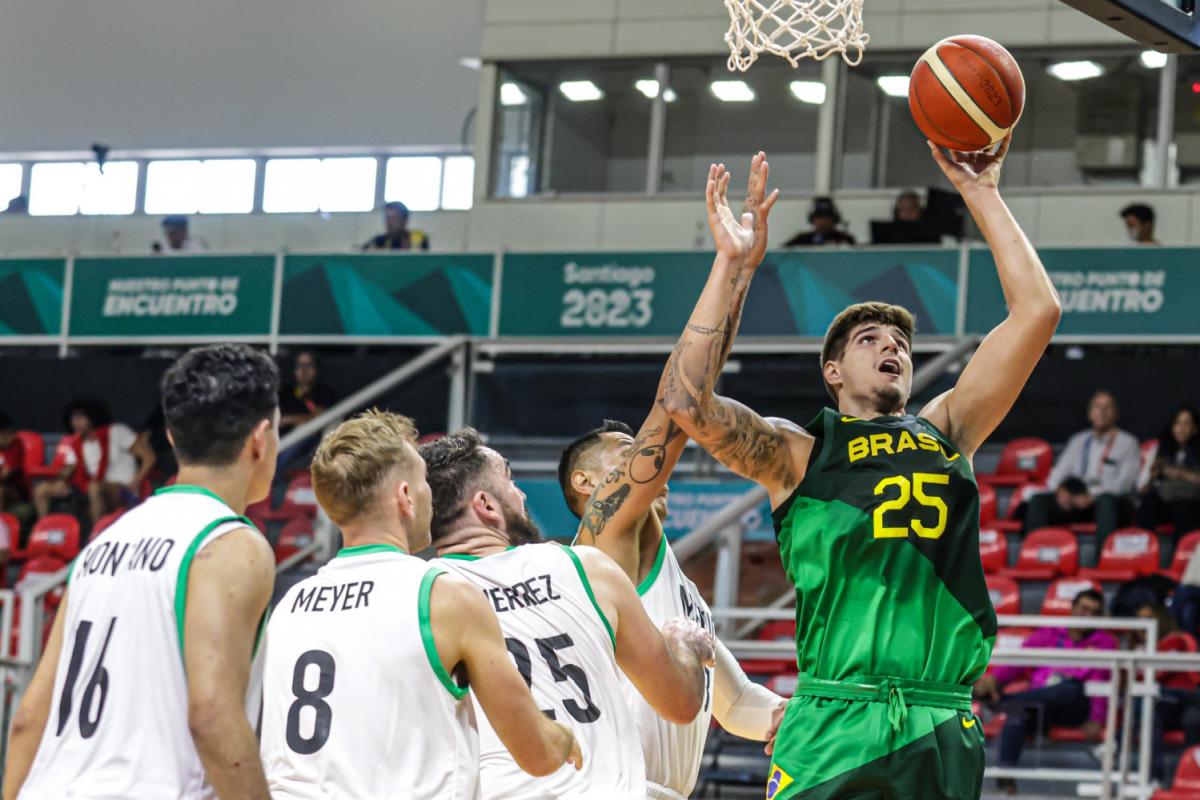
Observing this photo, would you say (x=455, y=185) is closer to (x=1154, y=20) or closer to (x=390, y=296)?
(x=390, y=296)

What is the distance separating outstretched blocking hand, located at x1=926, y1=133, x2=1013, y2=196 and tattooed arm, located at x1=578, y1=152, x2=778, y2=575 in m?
0.56

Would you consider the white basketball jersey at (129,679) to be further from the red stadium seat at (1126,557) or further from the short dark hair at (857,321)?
the red stadium seat at (1126,557)

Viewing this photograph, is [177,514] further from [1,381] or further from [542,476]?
[1,381]

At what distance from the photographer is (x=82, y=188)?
77.9 ft

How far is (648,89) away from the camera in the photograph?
62.4 ft

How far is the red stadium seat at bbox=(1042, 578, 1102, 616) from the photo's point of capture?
1294 centimetres

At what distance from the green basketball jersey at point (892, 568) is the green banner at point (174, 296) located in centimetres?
1250

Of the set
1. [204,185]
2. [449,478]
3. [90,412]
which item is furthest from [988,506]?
[204,185]

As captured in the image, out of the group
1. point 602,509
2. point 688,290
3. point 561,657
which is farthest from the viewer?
point 688,290

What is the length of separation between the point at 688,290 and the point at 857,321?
35.8 ft

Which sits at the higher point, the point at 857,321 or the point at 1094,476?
the point at 857,321

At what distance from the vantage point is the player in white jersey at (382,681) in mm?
4074

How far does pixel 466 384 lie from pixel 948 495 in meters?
10.5

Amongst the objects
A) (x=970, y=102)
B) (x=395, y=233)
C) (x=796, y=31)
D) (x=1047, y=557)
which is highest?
(x=395, y=233)
